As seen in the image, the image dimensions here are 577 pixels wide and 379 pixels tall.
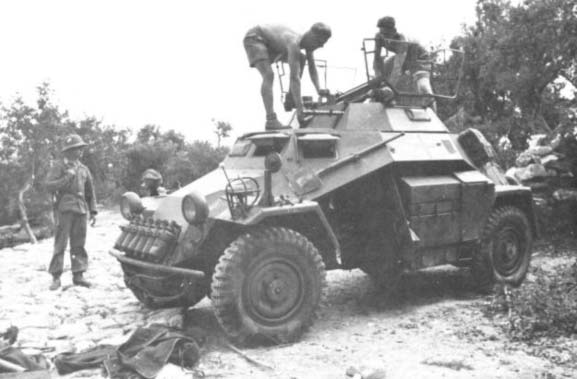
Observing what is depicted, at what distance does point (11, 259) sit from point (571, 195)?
9.67 meters

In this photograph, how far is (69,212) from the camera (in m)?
8.49

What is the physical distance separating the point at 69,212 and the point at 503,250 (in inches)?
213

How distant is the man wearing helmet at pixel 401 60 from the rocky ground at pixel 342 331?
8.44 feet

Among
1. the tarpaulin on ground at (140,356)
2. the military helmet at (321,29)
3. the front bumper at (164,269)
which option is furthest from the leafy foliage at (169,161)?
the tarpaulin on ground at (140,356)

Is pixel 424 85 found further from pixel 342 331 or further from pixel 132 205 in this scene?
pixel 132 205

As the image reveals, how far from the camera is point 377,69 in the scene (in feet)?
27.0

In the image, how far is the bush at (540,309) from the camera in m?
5.97

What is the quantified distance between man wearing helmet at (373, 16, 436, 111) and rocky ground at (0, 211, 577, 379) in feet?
8.44

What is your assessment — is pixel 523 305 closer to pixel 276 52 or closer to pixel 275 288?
pixel 275 288

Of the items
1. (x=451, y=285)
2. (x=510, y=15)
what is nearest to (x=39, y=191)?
(x=510, y=15)

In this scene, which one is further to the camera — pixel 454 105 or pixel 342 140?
pixel 454 105

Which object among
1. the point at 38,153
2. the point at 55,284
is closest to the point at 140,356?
the point at 55,284

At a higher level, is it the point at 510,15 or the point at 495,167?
the point at 510,15

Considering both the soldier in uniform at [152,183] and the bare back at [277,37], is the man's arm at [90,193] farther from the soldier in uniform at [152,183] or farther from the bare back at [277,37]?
the bare back at [277,37]
